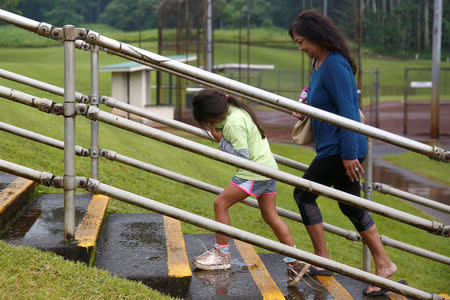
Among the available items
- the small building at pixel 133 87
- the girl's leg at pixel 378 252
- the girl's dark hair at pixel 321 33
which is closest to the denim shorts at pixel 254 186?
the girl's leg at pixel 378 252

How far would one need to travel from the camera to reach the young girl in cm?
316

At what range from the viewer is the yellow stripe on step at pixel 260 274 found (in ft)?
9.49

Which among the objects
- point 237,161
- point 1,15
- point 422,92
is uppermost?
point 1,15

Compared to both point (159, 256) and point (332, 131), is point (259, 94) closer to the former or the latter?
point (332, 131)

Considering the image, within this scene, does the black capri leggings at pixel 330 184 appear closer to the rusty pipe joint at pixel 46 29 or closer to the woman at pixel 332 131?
the woman at pixel 332 131

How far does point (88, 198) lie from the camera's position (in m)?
3.97

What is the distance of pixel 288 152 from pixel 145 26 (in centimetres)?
5279

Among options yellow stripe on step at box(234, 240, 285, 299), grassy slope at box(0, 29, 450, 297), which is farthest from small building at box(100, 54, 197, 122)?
yellow stripe on step at box(234, 240, 285, 299)

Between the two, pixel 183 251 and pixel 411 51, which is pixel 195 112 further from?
pixel 411 51

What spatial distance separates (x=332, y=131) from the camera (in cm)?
299

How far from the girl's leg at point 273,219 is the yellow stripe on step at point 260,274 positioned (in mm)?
200

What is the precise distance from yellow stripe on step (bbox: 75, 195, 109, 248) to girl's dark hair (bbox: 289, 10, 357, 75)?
1.42 metres

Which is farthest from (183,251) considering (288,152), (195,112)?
(288,152)

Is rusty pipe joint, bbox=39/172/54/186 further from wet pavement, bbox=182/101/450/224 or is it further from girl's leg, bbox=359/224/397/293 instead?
wet pavement, bbox=182/101/450/224
